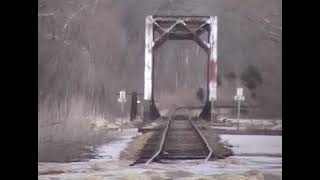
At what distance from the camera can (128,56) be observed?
13.3ft

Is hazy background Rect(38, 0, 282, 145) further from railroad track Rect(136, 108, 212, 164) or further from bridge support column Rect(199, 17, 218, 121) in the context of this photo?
railroad track Rect(136, 108, 212, 164)

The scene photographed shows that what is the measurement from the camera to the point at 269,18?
4008 mm

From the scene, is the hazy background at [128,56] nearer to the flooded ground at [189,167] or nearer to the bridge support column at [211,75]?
the bridge support column at [211,75]

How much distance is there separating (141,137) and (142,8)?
0.94 m

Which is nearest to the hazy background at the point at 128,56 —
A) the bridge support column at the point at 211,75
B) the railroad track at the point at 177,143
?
the bridge support column at the point at 211,75

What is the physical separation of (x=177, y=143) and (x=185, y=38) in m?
0.77

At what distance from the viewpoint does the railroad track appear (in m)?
3.95

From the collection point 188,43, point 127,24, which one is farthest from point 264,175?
point 127,24

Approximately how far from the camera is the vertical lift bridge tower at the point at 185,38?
13.2 ft

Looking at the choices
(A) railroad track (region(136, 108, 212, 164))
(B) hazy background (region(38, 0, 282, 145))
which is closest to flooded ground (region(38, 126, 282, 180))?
(A) railroad track (region(136, 108, 212, 164))

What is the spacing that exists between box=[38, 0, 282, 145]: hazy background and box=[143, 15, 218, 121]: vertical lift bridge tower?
0.13 ft

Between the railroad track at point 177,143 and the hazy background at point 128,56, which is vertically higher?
the hazy background at point 128,56

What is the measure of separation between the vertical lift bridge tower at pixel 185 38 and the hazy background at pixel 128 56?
0.04 metres
